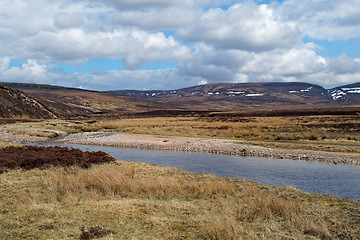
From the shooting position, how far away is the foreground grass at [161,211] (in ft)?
26.7

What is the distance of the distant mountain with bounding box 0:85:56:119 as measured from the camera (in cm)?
7914

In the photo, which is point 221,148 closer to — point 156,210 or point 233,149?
point 233,149

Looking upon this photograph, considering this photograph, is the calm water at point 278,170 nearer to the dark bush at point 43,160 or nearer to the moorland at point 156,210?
the moorland at point 156,210

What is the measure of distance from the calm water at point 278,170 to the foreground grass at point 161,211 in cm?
365

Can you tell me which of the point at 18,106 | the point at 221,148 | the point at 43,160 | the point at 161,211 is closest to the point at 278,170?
the point at 221,148

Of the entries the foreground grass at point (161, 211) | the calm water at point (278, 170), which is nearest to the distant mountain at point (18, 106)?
the calm water at point (278, 170)

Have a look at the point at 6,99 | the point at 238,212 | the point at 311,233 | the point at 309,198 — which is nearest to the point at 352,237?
the point at 311,233

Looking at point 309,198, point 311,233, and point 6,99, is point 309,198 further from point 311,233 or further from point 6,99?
point 6,99

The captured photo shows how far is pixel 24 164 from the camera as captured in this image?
18.3 meters

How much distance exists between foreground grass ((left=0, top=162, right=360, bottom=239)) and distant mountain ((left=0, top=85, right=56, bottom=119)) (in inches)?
2946

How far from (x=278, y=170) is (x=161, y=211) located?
47.4ft

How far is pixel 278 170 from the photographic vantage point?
21938mm

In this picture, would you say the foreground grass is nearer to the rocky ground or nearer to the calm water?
the calm water

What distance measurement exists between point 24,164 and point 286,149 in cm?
2624
